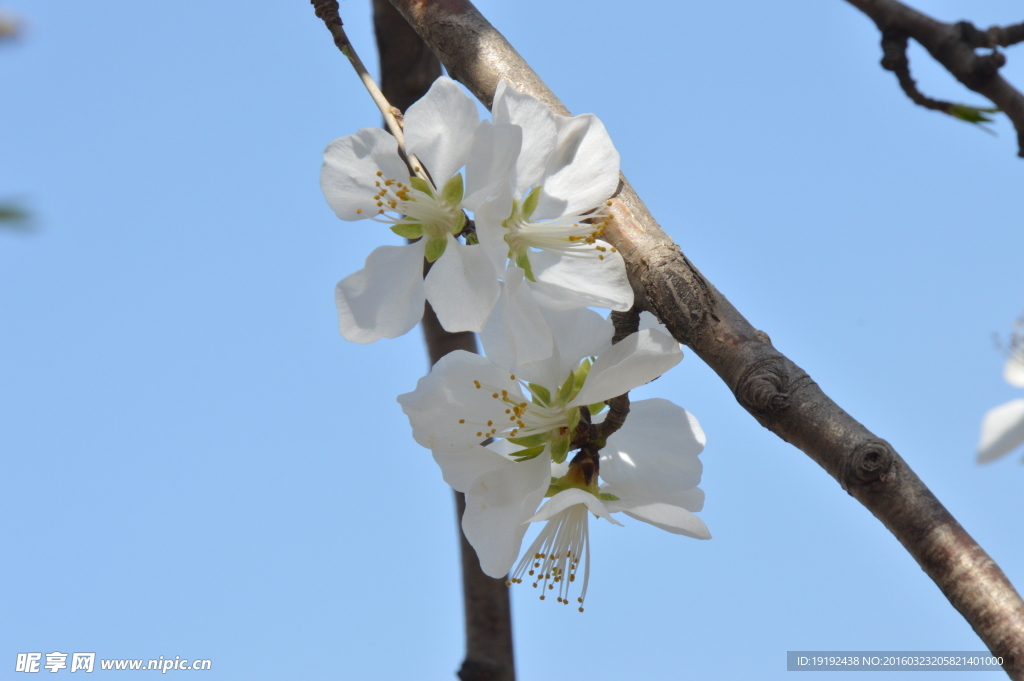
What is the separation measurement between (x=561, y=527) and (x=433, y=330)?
1.13 m

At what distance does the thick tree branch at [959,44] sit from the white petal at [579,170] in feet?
0.93

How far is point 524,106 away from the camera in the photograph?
82 cm

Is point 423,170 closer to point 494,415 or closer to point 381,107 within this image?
point 381,107

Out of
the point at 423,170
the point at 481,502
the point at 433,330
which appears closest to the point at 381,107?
the point at 423,170

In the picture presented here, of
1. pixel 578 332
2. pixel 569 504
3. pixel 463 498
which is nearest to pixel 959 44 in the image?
pixel 578 332

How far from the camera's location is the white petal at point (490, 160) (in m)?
0.76

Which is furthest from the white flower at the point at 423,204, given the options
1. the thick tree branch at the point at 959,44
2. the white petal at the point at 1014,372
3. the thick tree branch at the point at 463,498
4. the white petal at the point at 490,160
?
the thick tree branch at the point at 463,498

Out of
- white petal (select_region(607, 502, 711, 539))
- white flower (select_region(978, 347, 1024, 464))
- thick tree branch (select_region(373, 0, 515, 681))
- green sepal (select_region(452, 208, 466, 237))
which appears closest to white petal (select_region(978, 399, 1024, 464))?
white flower (select_region(978, 347, 1024, 464))

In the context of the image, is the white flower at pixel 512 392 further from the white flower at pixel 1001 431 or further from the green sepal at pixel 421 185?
the white flower at pixel 1001 431

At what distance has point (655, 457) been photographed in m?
0.93

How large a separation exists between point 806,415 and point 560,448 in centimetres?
28

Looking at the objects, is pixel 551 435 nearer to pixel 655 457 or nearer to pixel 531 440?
pixel 531 440

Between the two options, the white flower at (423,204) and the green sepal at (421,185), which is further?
the green sepal at (421,185)

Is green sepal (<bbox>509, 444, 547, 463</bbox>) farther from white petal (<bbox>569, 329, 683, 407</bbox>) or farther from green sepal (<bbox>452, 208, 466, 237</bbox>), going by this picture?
green sepal (<bbox>452, 208, 466, 237</bbox>)
